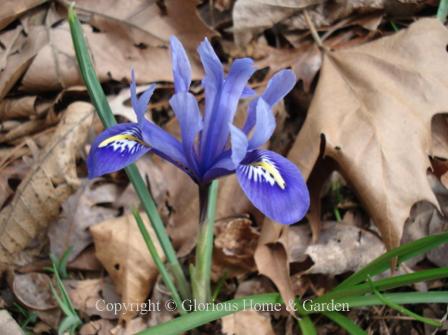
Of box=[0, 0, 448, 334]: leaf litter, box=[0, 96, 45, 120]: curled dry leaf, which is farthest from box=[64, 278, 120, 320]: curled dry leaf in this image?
box=[0, 96, 45, 120]: curled dry leaf

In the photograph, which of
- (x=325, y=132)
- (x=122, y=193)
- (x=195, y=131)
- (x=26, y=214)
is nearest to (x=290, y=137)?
(x=325, y=132)

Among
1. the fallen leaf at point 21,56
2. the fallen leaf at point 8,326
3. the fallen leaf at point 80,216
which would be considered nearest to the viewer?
the fallen leaf at point 8,326

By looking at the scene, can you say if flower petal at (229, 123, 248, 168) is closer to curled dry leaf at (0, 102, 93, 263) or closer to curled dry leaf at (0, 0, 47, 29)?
curled dry leaf at (0, 102, 93, 263)

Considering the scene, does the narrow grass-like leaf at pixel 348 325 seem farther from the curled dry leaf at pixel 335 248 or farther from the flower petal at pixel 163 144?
the flower petal at pixel 163 144

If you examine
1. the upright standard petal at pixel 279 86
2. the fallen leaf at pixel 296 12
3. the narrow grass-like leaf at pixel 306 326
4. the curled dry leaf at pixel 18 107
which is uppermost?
the upright standard petal at pixel 279 86

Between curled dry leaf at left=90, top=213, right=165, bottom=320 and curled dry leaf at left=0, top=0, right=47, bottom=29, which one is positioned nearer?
curled dry leaf at left=90, top=213, right=165, bottom=320

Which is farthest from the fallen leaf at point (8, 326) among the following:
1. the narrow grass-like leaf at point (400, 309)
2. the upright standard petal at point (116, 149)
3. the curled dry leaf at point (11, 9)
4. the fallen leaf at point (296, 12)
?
the fallen leaf at point (296, 12)

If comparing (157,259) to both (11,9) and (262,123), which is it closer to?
(262,123)
